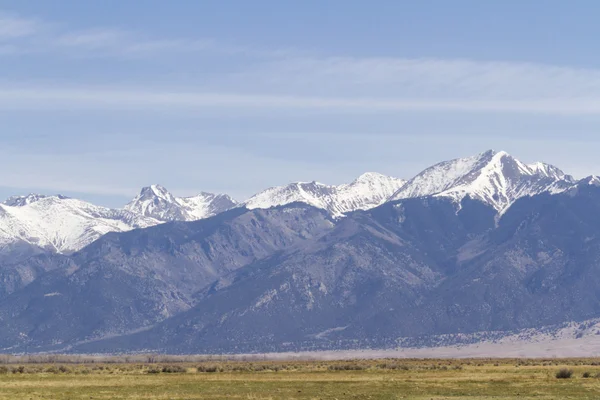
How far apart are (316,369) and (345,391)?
172ft

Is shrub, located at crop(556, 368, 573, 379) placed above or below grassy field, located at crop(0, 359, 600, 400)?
below

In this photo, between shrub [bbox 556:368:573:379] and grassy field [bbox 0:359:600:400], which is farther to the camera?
shrub [bbox 556:368:573:379]

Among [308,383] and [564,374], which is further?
[564,374]

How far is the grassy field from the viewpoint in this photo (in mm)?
118188

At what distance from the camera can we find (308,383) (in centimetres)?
13838

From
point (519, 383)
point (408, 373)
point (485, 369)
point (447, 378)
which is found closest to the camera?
point (519, 383)

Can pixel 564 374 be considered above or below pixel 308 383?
below

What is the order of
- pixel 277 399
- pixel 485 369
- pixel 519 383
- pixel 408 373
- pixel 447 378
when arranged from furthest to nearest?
pixel 485 369
pixel 408 373
pixel 447 378
pixel 519 383
pixel 277 399

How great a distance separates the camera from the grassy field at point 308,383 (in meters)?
118

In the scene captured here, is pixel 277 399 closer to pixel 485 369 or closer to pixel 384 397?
pixel 384 397

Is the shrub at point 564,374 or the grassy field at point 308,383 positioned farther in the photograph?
the shrub at point 564,374

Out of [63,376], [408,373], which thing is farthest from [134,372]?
[408,373]

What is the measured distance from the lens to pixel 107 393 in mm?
119750

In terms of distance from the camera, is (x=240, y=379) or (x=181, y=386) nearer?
(x=181, y=386)
